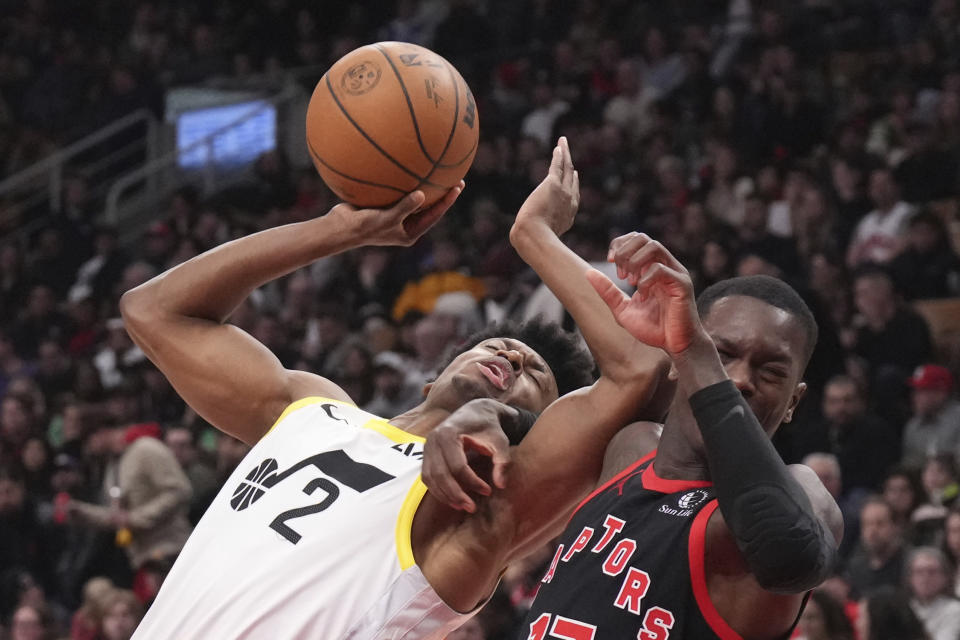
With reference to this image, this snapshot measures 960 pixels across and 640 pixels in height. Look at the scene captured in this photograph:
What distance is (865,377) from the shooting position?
742cm

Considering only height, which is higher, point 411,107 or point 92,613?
point 411,107

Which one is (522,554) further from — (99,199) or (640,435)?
(99,199)

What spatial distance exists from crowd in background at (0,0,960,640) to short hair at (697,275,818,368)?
3.06 m

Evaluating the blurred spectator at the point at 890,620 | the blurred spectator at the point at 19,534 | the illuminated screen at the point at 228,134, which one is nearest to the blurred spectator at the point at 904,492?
the blurred spectator at the point at 890,620

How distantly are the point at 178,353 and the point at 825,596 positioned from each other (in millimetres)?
3055

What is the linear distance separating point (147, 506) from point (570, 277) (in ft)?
19.4

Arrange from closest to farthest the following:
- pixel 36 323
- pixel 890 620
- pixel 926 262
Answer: pixel 890 620, pixel 926 262, pixel 36 323

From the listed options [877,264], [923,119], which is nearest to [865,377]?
[877,264]

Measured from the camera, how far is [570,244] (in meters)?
9.41

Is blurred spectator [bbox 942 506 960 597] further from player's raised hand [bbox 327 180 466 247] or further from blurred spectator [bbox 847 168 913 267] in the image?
player's raised hand [bbox 327 180 466 247]

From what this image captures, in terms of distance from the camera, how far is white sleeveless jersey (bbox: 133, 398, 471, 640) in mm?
2955

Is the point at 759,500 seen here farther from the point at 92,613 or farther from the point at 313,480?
the point at 92,613

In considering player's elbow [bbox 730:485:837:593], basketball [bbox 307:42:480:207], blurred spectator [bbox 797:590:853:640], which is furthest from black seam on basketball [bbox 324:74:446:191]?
blurred spectator [bbox 797:590:853:640]

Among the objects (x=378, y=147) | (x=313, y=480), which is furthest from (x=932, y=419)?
(x=313, y=480)
